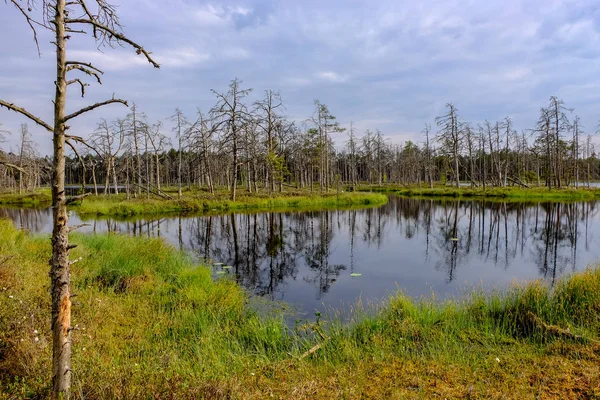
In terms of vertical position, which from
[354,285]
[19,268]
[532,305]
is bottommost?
[354,285]

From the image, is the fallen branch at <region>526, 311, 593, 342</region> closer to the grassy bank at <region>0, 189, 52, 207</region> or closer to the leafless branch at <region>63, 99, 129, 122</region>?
the leafless branch at <region>63, 99, 129, 122</region>

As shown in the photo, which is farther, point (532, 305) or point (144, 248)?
point (144, 248)

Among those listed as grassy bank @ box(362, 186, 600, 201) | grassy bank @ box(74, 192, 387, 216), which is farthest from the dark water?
grassy bank @ box(362, 186, 600, 201)

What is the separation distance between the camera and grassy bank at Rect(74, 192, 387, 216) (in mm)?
29562

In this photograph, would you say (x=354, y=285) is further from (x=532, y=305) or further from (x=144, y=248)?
(x=144, y=248)

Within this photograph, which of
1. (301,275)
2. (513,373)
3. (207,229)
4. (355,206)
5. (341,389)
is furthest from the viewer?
(355,206)

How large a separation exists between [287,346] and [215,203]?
27902 millimetres

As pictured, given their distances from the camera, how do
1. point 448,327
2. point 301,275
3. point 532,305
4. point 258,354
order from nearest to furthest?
point 258,354 → point 448,327 → point 532,305 → point 301,275

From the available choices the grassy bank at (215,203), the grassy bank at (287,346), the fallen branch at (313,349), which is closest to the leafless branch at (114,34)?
the grassy bank at (287,346)

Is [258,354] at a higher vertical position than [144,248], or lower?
lower

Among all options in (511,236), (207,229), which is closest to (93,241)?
(207,229)

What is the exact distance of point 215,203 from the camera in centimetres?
3275

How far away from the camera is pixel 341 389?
171 inches

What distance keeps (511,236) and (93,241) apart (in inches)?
826
